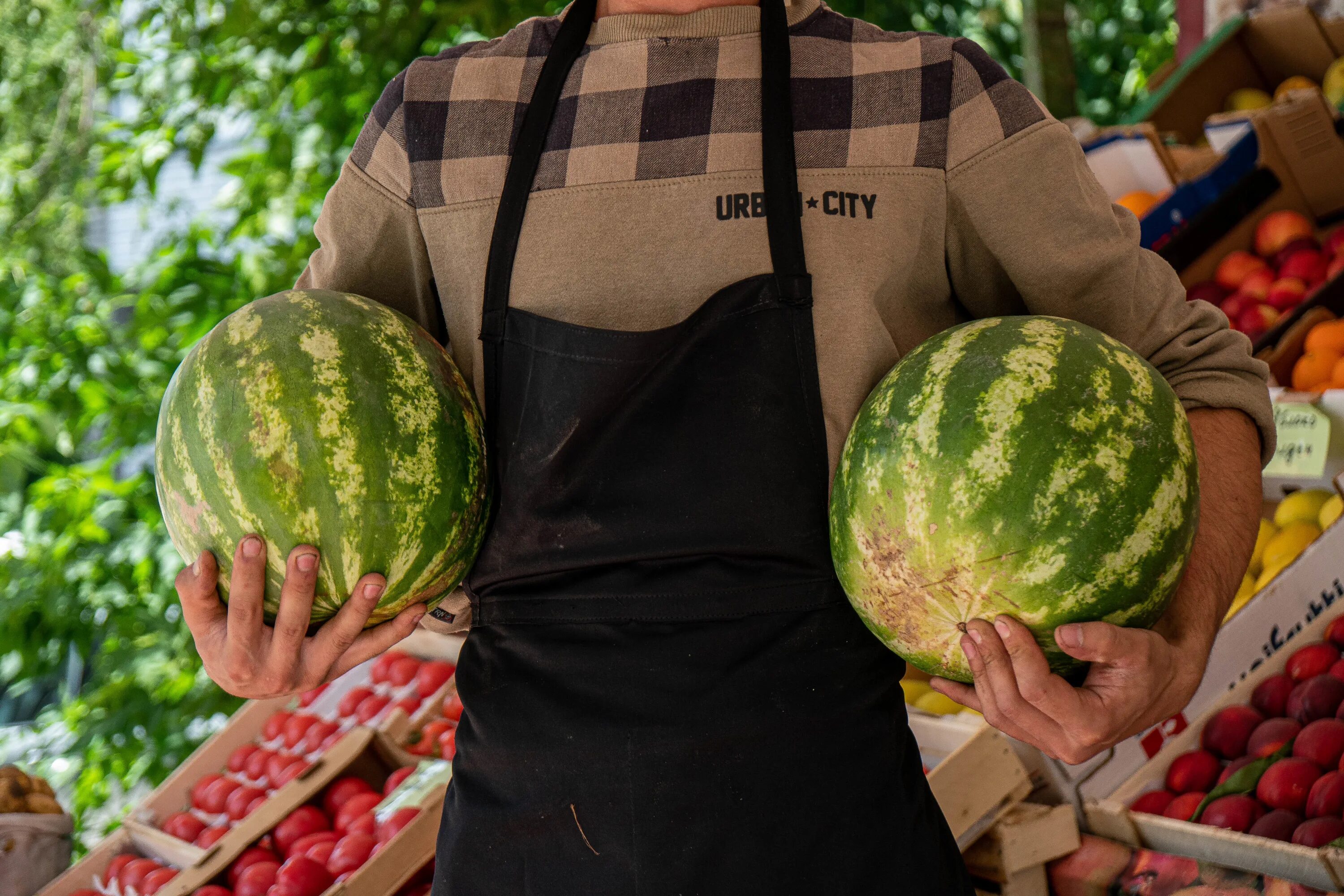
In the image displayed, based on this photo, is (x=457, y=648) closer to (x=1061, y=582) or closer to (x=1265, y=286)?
(x=1061, y=582)

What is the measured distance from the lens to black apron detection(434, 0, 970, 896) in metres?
1.35

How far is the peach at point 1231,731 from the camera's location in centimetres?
219

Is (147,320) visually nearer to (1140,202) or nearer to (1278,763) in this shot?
(1140,202)

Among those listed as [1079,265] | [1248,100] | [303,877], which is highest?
[1079,265]

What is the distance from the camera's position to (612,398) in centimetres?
141

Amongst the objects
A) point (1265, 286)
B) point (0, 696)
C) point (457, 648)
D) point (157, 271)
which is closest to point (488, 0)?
point (157, 271)

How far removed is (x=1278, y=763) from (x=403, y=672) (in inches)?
94.9

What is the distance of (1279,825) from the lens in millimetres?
1904

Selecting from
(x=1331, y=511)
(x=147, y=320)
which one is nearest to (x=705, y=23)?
(x=1331, y=511)

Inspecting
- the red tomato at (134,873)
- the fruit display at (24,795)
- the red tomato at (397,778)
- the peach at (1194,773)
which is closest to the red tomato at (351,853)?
the red tomato at (397,778)

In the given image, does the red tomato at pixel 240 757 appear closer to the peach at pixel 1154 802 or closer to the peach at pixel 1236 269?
the peach at pixel 1154 802

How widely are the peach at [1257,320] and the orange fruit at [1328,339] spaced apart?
260mm

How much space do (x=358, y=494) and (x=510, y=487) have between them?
0.22 meters

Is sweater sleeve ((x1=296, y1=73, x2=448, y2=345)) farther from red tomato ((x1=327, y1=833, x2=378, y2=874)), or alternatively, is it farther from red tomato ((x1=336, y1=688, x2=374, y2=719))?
red tomato ((x1=336, y1=688, x2=374, y2=719))
